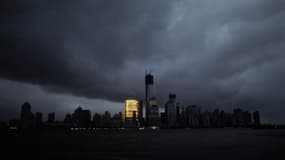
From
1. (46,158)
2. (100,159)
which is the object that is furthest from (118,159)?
(46,158)

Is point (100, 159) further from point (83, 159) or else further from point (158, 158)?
point (158, 158)

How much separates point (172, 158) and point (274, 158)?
28137 mm

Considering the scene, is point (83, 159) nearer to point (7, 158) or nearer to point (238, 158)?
point (7, 158)

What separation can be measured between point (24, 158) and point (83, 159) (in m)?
16.7

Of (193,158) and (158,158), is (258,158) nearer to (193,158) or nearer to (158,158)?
(193,158)

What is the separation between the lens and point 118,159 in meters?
71.8

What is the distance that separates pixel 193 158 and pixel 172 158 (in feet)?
19.8

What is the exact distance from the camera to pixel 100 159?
71.9 metres

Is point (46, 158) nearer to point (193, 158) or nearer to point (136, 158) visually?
point (136, 158)

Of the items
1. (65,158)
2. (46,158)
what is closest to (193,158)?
(65,158)

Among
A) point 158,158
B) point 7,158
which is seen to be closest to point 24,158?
point 7,158

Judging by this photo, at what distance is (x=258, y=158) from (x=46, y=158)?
58940 millimetres

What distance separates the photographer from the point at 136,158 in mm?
74188

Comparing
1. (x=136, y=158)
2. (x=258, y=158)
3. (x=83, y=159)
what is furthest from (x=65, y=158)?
(x=258, y=158)
